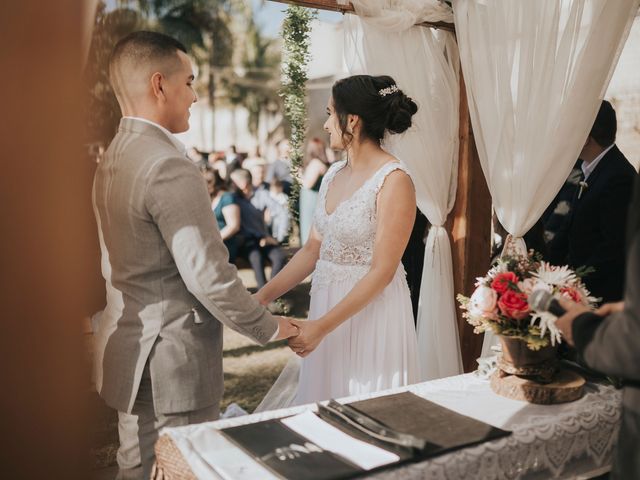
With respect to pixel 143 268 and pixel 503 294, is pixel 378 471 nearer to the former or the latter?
pixel 503 294

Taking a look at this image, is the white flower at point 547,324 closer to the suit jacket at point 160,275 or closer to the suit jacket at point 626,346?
the suit jacket at point 626,346

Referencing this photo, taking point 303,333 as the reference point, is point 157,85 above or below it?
above

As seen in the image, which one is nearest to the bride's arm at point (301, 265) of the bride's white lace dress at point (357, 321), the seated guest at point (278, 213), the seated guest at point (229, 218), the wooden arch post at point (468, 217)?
the bride's white lace dress at point (357, 321)

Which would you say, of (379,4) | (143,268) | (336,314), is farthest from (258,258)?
(143,268)

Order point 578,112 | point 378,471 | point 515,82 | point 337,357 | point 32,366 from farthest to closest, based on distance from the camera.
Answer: point 515,82, point 578,112, point 337,357, point 378,471, point 32,366

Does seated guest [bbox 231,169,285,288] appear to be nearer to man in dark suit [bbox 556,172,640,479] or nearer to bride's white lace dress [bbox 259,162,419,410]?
bride's white lace dress [bbox 259,162,419,410]

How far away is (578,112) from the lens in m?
3.38

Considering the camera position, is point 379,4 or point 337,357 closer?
point 337,357

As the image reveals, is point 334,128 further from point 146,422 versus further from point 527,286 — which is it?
point 146,422

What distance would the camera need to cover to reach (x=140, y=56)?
2168mm

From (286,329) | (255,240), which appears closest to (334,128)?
(286,329)

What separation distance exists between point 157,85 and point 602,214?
2621 millimetres

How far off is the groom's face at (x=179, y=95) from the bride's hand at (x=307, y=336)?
93 cm

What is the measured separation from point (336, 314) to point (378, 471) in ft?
3.85
